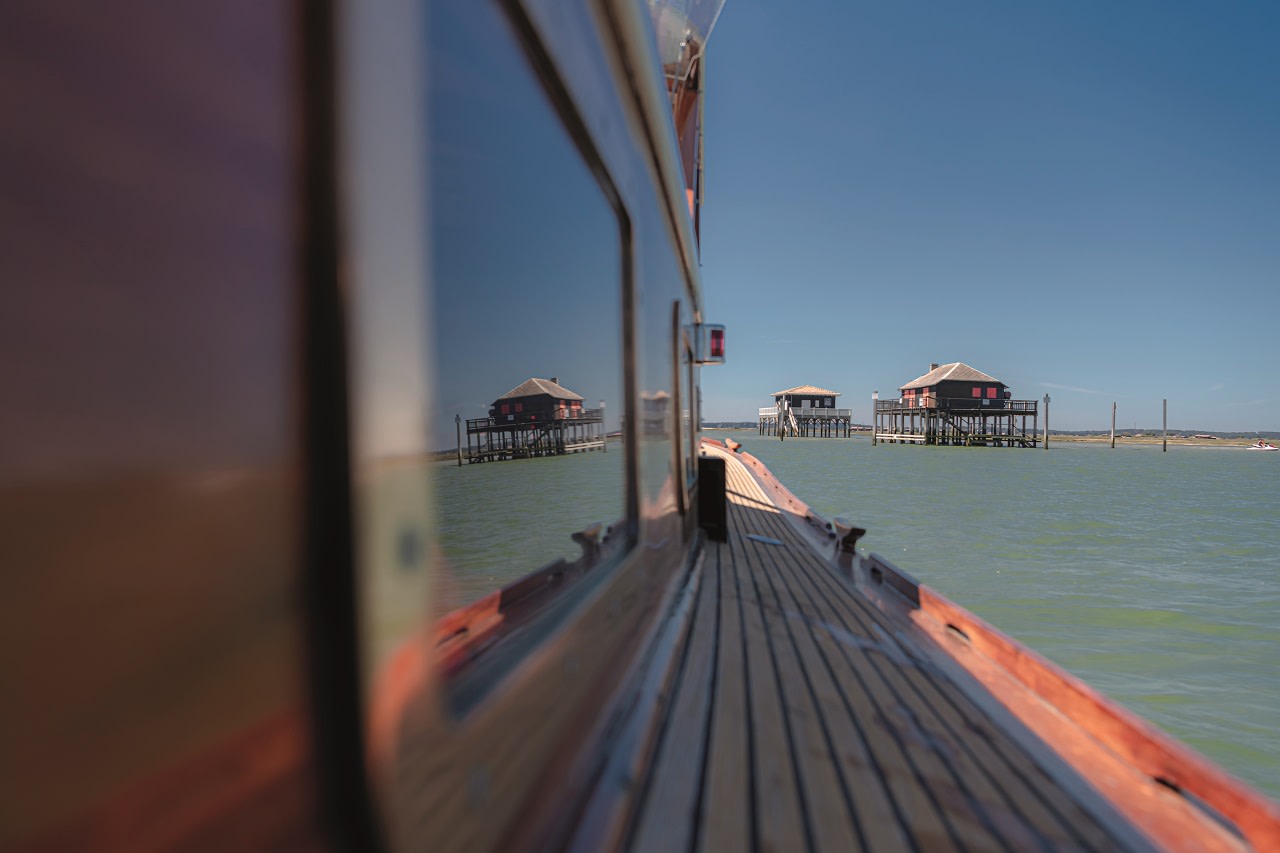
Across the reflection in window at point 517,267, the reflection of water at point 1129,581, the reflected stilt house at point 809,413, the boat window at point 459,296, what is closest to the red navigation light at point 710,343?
the boat window at point 459,296

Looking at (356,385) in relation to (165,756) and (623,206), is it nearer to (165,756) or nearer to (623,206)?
(165,756)

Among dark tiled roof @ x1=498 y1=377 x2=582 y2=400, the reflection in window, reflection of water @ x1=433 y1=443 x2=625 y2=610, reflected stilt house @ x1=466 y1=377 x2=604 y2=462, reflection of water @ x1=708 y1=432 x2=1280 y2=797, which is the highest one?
the reflection in window

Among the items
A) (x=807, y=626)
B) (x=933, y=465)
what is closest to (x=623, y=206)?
(x=807, y=626)

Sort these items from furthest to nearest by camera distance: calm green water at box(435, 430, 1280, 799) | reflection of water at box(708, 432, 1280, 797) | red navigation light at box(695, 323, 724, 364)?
red navigation light at box(695, 323, 724, 364) < reflection of water at box(708, 432, 1280, 797) < calm green water at box(435, 430, 1280, 799)

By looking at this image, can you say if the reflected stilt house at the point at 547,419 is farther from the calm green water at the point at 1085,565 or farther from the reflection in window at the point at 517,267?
the calm green water at the point at 1085,565

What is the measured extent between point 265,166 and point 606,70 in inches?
48.0

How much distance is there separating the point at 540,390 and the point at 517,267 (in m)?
0.49

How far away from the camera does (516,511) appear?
26.9 ft

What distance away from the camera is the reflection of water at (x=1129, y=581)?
3886 millimetres

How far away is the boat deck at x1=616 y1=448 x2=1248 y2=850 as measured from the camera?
1244 mm

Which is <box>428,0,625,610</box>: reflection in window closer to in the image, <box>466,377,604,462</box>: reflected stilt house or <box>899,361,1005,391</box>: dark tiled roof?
<box>466,377,604,462</box>: reflected stilt house

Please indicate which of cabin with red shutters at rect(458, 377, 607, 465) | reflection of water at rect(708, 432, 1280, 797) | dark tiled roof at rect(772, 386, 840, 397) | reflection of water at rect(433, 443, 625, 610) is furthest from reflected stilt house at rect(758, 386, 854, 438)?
cabin with red shutters at rect(458, 377, 607, 465)

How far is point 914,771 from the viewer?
1.49 metres

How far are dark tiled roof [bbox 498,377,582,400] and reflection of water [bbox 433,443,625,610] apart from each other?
0.84 ft
